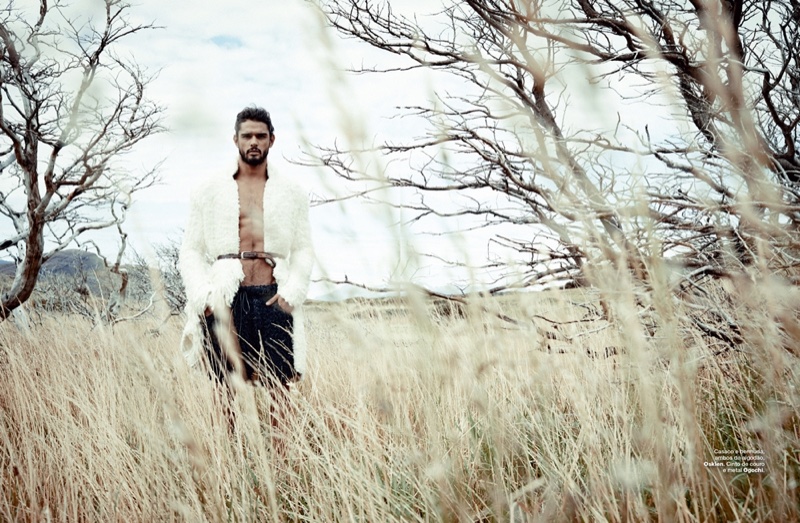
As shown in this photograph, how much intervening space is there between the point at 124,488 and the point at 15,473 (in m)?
1.08

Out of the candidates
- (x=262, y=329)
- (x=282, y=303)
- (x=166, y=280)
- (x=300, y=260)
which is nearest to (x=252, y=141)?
(x=300, y=260)

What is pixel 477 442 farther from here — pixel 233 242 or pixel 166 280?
pixel 166 280

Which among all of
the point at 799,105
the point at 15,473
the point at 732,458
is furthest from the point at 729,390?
the point at 15,473

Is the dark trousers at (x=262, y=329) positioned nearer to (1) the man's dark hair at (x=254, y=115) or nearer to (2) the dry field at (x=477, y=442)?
A: (2) the dry field at (x=477, y=442)

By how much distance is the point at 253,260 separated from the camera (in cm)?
257

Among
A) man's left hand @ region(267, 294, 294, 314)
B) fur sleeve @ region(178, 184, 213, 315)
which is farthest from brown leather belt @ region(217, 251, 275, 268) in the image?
man's left hand @ region(267, 294, 294, 314)

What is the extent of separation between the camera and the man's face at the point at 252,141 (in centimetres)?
254

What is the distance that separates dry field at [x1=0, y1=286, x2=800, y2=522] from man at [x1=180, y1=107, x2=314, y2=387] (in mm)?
322

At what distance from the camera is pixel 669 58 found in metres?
2.65

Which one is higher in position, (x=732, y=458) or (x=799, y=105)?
(x=799, y=105)

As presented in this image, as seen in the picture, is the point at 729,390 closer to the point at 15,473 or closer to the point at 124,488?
the point at 124,488

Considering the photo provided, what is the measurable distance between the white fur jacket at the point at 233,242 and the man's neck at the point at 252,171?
0.18 ft

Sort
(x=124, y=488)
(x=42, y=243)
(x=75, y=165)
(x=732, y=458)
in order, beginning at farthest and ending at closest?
(x=75, y=165)
(x=42, y=243)
(x=124, y=488)
(x=732, y=458)

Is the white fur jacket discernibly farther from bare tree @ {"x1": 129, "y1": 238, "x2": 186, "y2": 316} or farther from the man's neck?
bare tree @ {"x1": 129, "y1": 238, "x2": 186, "y2": 316}
